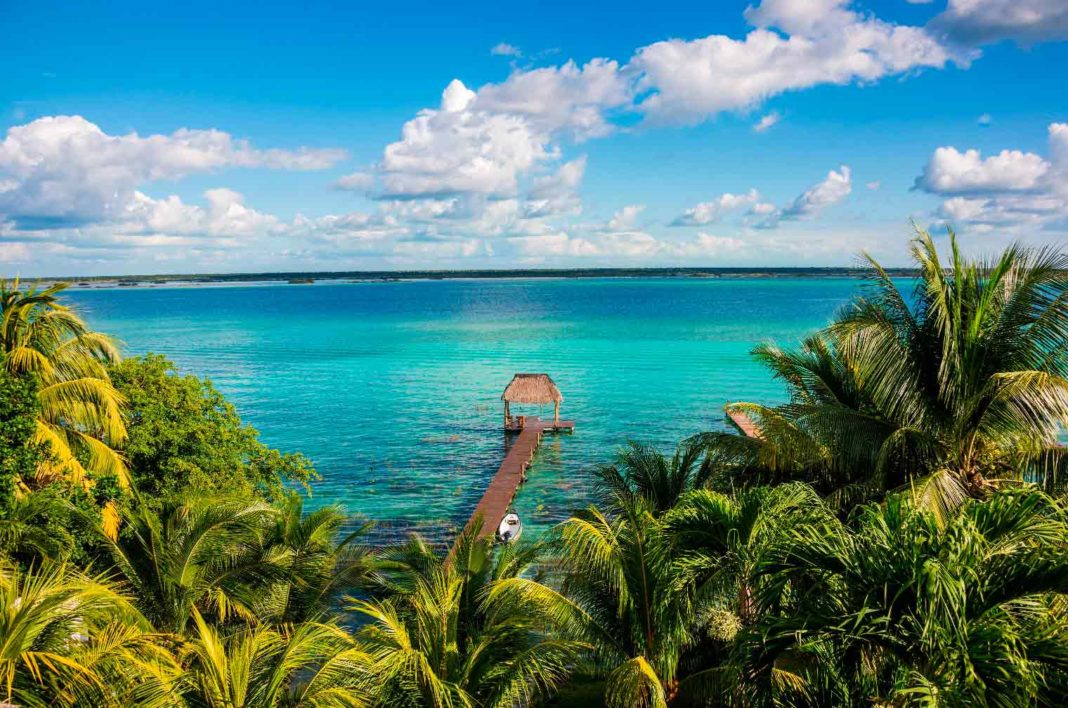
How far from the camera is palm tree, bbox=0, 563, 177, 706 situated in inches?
233

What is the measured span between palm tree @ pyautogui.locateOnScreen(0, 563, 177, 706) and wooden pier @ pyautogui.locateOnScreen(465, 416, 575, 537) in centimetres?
937

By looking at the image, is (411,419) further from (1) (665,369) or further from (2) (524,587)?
(2) (524,587)

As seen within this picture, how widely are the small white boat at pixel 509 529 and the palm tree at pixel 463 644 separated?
869cm

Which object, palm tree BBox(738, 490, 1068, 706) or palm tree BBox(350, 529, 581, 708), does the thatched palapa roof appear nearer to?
palm tree BBox(350, 529, 581, 708)

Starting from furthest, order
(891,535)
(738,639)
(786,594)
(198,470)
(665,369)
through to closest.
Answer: (665,369), (198,470), (786,594), (738,639), (891,535)

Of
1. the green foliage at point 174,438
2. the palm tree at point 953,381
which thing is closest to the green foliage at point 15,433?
the green foliage at point 174,438

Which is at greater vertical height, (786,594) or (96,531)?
(786,594)

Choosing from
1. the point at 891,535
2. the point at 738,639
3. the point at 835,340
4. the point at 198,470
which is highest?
the point at 835,340

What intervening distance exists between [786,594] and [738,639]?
893 millimetres

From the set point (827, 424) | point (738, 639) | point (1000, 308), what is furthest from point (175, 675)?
point (1000, 308)

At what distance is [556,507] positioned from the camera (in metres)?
21.6

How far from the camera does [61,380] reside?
11.8m

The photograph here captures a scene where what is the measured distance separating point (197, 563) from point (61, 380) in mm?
5033

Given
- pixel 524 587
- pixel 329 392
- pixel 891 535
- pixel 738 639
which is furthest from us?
pixel 329 392
